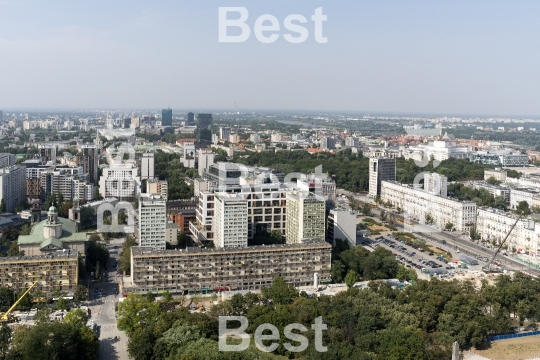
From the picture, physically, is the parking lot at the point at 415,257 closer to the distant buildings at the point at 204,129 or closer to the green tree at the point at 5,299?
the green tree at the point at 5,299

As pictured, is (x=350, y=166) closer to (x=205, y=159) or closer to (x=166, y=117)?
(x=205, y=159)

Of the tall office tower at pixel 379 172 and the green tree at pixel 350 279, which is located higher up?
the tall office tower at pixel 379 172

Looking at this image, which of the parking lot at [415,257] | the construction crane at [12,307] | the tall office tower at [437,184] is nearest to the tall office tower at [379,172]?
the tall office tower at [437,184]

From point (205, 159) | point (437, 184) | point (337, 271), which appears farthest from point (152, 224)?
point (205, 159)

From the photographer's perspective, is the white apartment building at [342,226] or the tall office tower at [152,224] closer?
the tall office tower at [152,224]

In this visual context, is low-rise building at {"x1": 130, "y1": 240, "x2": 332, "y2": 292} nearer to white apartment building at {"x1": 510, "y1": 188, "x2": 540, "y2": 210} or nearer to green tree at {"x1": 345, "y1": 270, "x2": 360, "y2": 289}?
green tree at {"x1": 345, "y1": 270, "x2": 360, "y2": 289}

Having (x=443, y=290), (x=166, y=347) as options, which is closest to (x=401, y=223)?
(x=443, y=290)
